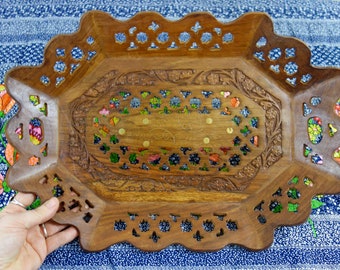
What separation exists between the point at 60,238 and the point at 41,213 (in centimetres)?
10

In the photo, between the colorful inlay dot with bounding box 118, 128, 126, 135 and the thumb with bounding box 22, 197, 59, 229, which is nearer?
the thumb with bounding box 22, 197, 59, 229

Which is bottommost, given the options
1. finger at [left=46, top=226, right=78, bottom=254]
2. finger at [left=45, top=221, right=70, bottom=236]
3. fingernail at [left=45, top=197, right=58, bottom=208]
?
finger at [left=46, top=226, right=78, bottom=254]

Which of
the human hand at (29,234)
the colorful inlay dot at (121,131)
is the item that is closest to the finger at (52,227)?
the human hand at (29,234)

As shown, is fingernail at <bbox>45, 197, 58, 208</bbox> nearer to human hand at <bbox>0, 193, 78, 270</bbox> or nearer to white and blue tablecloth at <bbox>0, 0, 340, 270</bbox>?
human hand at <bbox>0, 193, 78, 270</bbox>

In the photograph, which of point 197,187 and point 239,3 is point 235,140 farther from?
point 239,3

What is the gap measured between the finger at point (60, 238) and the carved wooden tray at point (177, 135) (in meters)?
0.03

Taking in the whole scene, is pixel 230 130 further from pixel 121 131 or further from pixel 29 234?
pixel 29 234

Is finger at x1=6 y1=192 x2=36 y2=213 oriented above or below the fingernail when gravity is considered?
below

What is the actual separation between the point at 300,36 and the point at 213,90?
1.02ft

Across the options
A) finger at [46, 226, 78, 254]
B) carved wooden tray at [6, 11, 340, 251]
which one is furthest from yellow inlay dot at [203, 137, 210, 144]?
finger at [46, 226, 78, 254]

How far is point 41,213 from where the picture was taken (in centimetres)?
84

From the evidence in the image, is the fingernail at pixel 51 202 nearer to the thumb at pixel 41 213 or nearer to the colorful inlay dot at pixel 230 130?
the thumb at pixel 41 213

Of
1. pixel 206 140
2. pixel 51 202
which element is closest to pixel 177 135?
pixel 206 140

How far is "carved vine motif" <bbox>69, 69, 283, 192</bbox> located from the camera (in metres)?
0.94
